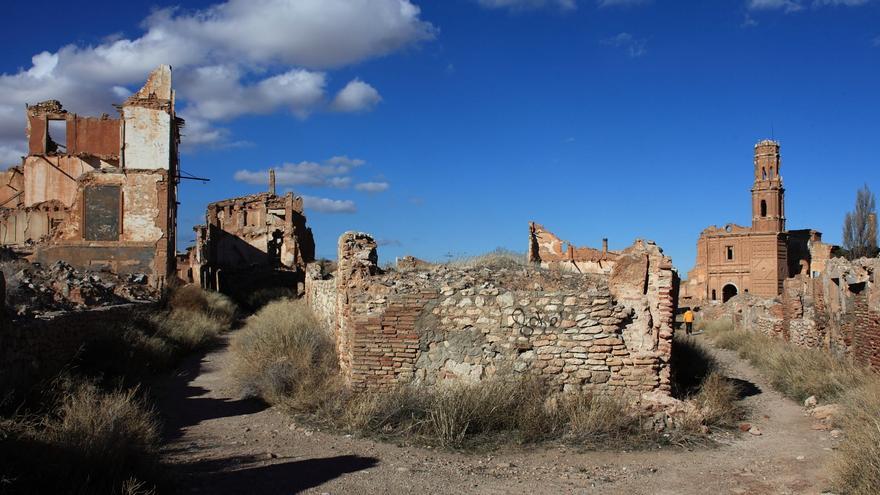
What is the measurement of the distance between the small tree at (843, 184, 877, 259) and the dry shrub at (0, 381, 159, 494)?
64.9 m

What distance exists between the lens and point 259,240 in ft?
124

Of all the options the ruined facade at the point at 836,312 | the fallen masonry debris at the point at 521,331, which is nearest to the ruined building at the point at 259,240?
the ruined facade at the point at 836,312

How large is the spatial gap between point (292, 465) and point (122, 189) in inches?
762

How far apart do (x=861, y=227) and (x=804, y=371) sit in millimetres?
58435

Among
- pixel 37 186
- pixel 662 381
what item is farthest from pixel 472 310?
pixel 37 186

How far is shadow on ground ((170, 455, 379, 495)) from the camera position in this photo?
20.3ft

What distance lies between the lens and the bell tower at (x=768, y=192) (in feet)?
171

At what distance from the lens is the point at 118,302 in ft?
50.0

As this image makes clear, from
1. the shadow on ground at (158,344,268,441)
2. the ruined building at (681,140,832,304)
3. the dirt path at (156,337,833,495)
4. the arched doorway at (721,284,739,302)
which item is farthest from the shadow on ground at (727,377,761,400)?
the arched doorway at (721,284,739,302)

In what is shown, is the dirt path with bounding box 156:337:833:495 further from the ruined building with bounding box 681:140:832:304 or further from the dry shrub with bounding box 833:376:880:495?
the ruined building with bounding box 681:140:832:304

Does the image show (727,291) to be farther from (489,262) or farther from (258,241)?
(489,262)

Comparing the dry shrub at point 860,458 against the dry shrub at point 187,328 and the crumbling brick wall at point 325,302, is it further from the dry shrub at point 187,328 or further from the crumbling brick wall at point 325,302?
the dry shrub at point 187,328

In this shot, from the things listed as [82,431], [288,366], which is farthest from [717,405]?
[82,431]

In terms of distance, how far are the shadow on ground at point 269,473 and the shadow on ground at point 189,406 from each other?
1.51 metres
